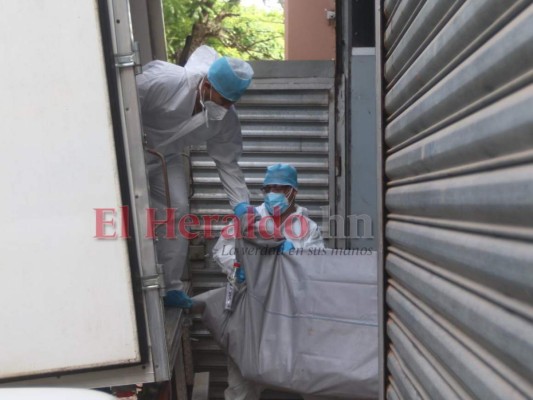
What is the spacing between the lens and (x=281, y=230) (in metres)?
3.80

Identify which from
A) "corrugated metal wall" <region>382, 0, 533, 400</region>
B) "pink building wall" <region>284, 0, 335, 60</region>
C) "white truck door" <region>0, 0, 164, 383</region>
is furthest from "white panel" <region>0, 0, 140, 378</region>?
"pink building wall" <region>284, 0, 335, 60</region>

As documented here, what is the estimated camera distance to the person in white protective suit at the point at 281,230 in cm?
359

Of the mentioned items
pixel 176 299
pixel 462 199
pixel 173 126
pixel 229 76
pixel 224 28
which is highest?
pixel 224 28

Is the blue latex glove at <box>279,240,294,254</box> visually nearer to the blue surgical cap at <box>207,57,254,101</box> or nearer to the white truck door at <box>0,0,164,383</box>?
the blue surgical cap at <box>207,57,254,101</box>

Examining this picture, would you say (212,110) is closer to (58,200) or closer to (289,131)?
(289,131)

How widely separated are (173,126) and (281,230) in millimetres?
1030

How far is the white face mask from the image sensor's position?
11.2 feet

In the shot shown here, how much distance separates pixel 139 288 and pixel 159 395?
0.80m

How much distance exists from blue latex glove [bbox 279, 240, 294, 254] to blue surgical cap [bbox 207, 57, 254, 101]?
3.23 ft

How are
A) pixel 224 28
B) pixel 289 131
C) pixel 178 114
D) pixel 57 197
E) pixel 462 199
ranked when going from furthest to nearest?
1. pixel 224 28
2. pixel 289 131
3. pixel 178 114
4. pixel 57 197
5. pixel 462 199

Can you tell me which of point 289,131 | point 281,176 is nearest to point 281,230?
point 281,176

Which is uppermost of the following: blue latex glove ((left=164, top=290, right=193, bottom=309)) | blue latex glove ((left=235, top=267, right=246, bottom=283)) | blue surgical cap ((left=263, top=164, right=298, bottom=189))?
blue surgical cap ((left=263, top=164, right=298, bottom=189))

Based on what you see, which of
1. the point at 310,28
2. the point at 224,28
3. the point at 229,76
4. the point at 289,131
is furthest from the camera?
the point at 224,28

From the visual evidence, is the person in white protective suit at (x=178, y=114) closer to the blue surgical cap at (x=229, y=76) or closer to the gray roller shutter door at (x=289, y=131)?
the blue surgical cap at (x=229, y=76)
